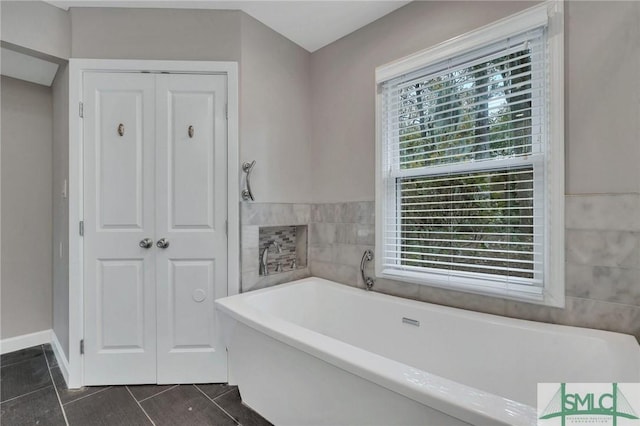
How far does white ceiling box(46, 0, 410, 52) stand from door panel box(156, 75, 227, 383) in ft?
1.57

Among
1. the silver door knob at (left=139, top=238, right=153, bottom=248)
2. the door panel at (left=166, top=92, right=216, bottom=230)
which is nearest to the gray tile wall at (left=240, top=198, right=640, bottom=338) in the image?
the door panel at (left=166, top=92, right=216, bottom=230)

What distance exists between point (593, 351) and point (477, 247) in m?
0.65

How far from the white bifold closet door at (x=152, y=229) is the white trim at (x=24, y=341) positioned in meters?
1.08

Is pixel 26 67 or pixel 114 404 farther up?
pixel 26 67

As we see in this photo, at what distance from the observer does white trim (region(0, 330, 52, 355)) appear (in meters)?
2.43

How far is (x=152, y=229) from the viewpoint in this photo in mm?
1988

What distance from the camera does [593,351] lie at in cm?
126

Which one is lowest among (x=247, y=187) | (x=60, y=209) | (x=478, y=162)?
(x=60, y=209)

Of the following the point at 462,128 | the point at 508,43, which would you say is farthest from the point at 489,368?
the point at 508,43

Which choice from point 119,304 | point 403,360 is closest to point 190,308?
point 119,304

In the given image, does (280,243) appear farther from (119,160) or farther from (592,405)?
(592,405)

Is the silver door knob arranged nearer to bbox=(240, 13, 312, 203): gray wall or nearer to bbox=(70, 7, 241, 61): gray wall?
bbox=(240, 13, 312, 203): gray wall

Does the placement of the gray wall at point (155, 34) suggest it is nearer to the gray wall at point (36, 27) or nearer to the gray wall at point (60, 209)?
the gray wall at point (36, 27)

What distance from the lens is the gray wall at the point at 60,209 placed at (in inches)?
80.5
